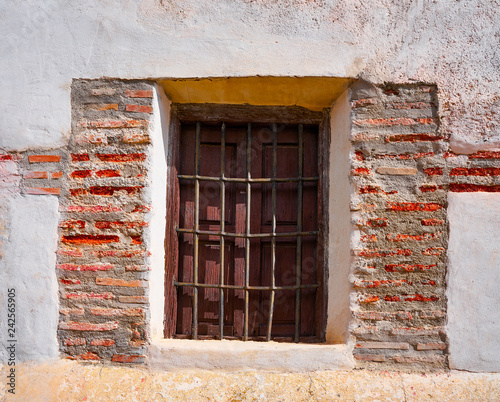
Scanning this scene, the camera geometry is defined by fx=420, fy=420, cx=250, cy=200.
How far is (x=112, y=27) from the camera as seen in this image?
2418 millimetres

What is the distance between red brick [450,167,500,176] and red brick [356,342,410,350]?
97cm

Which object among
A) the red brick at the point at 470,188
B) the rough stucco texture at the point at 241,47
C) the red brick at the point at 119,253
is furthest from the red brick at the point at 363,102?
the red brick at the point at 119,253

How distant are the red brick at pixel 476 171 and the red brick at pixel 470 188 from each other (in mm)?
61

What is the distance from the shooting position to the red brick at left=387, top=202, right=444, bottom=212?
2301 millimetres

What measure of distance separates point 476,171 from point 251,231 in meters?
1.33

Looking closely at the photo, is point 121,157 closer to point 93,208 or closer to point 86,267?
point 93,208

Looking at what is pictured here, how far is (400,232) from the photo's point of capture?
7.57 ft

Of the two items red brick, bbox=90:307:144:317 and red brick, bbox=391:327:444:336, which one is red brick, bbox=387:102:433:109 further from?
red brick, bbox=90:307:144:317

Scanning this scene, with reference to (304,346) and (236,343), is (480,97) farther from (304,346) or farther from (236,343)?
(236,343)

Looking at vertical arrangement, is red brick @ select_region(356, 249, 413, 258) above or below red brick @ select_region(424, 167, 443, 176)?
below

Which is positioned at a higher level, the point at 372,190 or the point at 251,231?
the point at 372,190

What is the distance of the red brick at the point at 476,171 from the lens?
2.30m

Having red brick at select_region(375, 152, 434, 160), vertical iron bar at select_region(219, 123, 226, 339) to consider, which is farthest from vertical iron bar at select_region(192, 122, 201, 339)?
red brick at select_region(375, 152, 434, 160)

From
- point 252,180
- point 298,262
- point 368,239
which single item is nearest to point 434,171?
point 368,239
